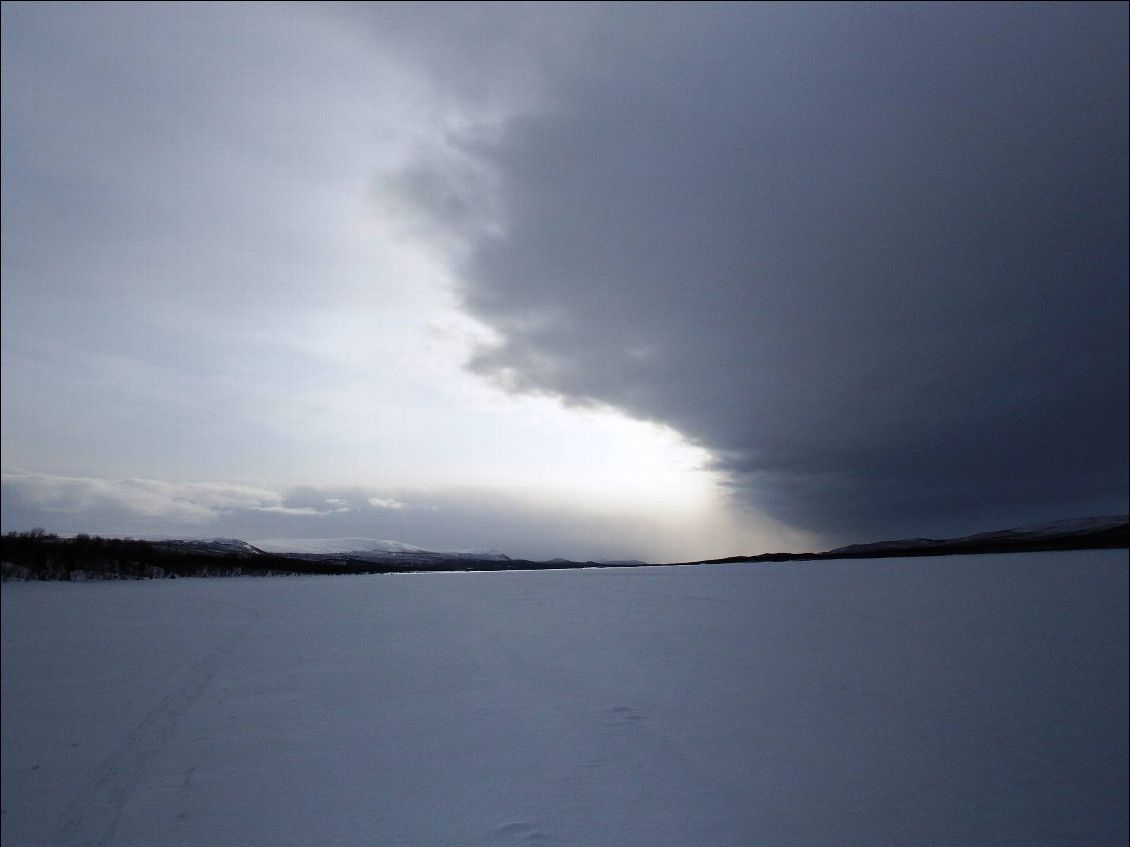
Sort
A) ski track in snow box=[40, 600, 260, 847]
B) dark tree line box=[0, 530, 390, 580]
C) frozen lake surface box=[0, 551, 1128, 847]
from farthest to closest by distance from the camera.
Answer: dark tree line box=[0, 530, 390, 580] < frozen lake surface box=[0, 551, 1128, 847] < ski track in snow box=[40, 600, 260, 847]

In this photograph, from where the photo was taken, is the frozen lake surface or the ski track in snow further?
the frozen lake surface

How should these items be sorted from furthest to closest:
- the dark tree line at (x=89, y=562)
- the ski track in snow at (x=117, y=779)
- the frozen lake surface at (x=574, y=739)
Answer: the dark tree line at (x=89, y=562), the frozen lake surface at (x=574, y=739), the ski track in snow at (x=117, y=779)

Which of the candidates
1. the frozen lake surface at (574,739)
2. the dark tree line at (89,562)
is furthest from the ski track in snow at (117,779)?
the dark tree line at (89,562)

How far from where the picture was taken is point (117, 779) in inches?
306

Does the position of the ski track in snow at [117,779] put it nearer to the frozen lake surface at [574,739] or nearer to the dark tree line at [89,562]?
the frozen lake surface at [574,739]

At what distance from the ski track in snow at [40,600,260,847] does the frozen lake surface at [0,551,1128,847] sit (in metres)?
0.04

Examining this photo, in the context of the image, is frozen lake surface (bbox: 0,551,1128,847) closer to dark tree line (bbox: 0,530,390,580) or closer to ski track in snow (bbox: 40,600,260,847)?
ski track in snow (bbox: 40,600,260,847)

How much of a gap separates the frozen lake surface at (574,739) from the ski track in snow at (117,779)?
4 cm

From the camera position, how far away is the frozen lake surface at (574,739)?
673cm

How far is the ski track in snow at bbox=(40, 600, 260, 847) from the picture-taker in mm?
6418

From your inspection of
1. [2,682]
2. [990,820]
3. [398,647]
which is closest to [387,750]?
[990,820]

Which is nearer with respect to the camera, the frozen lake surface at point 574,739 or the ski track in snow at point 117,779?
the ski track in snow at point 117,779

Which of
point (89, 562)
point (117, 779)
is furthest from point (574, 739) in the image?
point (89, 562)

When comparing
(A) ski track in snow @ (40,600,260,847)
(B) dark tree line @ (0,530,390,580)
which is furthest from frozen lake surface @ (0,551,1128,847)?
(B) dark tree line @ (0,530,390,580)
